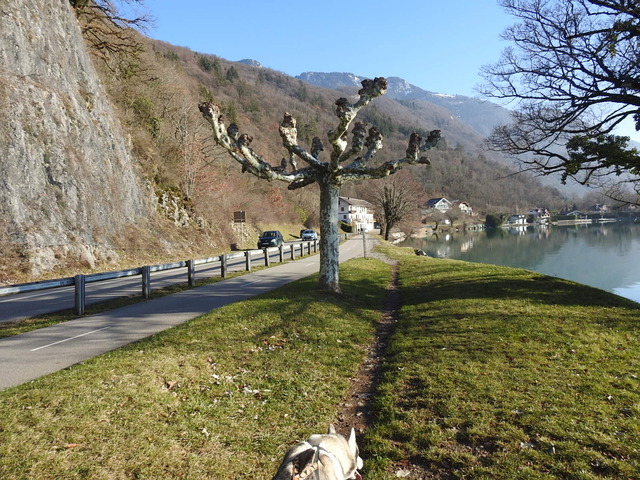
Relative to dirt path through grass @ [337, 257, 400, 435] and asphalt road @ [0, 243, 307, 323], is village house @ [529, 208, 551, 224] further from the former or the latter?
dirt path through grass @ [337, 257, 400, 435]

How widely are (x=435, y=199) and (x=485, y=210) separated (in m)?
21.1

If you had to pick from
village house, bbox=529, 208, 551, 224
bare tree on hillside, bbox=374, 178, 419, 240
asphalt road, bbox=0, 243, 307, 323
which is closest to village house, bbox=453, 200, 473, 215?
village house, bbox=529, 208, 551, 224

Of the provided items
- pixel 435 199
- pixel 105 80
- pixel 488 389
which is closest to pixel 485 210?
pixel 435 199

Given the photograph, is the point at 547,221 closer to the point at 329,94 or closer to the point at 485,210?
the point at 485,210

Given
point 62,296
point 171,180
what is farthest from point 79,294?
point 171,180

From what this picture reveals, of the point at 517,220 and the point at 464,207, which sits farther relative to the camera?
the point at 517,220

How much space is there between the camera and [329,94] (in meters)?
198

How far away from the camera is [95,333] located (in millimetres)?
7895

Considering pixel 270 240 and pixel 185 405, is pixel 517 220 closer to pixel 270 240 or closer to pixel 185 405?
pixel 270 240

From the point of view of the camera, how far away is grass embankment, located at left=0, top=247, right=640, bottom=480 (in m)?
3.75

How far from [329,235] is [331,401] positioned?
6353 mm

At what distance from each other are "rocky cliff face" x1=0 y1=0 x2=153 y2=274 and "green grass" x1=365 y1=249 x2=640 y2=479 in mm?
16364

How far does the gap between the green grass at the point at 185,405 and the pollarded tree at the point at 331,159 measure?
12.4ft

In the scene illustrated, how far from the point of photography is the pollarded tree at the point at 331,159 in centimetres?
1030
